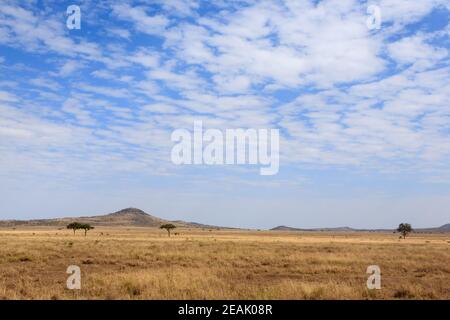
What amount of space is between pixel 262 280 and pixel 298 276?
2.55 metres

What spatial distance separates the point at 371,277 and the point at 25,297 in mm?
15033

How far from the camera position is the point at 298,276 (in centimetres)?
2288

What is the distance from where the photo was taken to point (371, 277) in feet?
71.7

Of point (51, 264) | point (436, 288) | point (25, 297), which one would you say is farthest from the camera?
point (51, 264)
